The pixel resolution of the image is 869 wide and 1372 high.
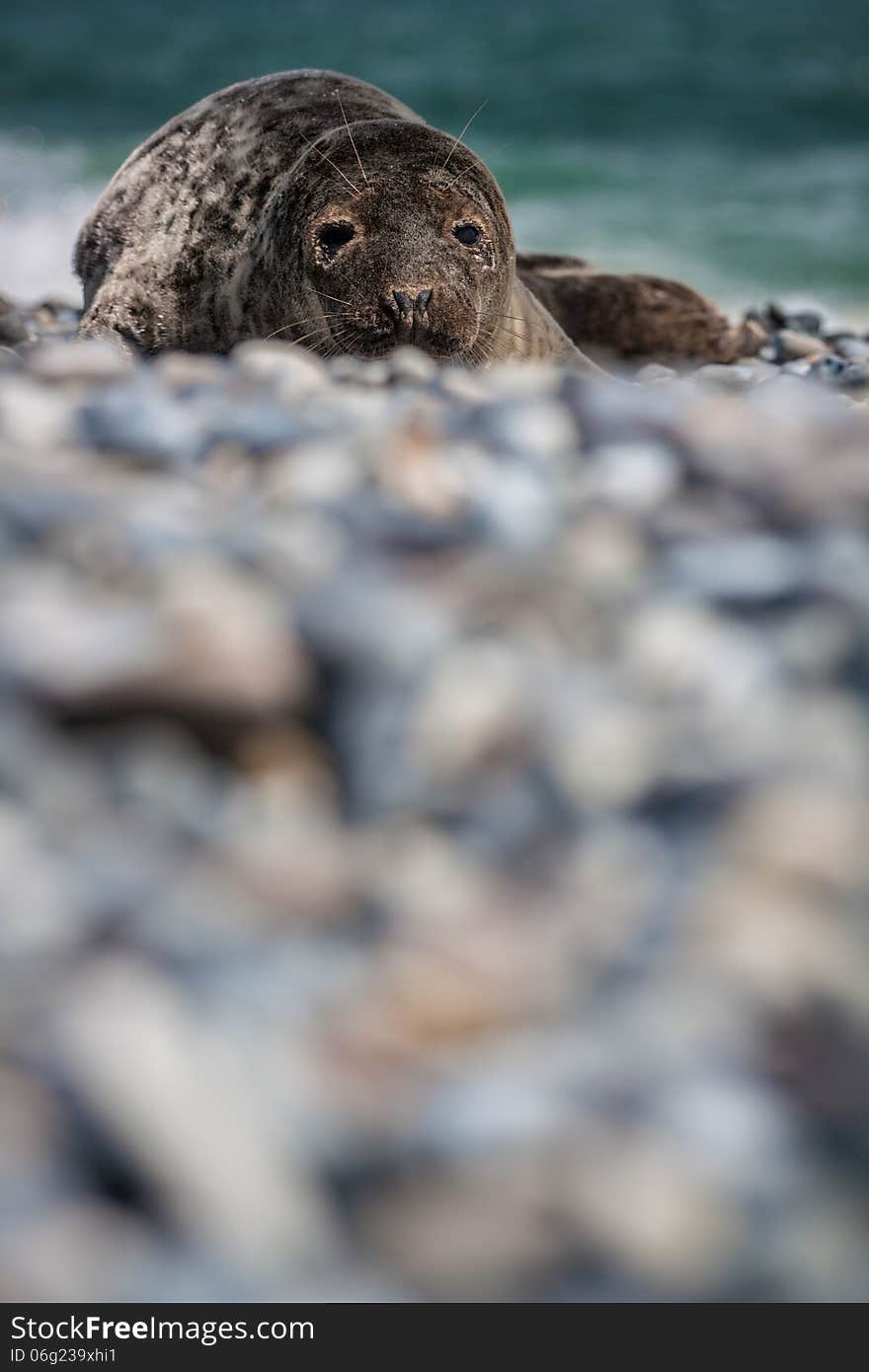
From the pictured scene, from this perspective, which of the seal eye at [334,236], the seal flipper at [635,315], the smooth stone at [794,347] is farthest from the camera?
the smooth stone at [794,347]

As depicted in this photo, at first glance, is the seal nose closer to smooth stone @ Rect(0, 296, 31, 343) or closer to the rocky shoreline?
the rocky shoreline

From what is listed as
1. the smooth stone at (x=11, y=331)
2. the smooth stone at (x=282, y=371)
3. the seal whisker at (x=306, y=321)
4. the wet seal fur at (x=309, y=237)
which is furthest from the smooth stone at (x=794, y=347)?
the smooth stone at (x=282, y=371)

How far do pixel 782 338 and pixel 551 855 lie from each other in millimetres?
4304

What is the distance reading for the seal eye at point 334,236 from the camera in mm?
2283

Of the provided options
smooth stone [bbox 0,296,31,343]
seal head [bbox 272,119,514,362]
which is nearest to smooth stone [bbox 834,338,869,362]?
seal head [bbox 272,119,514,362]

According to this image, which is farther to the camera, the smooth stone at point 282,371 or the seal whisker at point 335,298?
the seal whisker at point 335,298

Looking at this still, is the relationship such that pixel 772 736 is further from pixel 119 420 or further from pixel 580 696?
pixel 119 420

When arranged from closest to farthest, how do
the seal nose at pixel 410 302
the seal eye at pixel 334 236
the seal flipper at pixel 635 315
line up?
the seal nose at pixel 410 302 < the seal eye at pixel 334 236 < the seal flipper at pixel 635 315

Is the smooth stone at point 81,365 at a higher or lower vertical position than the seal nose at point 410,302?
lower

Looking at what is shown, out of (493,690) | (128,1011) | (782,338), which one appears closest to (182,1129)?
(128,1011)

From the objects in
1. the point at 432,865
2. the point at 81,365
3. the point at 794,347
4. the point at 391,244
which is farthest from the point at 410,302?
the point at 794,347

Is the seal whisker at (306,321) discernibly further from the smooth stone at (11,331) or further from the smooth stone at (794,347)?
the smooth stone at (794,347)

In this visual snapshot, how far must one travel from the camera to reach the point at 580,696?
0.88 metres

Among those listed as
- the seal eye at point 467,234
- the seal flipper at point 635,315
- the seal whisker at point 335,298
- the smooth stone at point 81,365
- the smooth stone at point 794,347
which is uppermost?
the smooth stone at point 794,347
